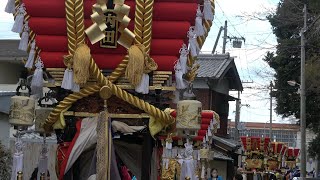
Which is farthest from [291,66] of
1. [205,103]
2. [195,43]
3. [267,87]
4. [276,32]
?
[195,43]

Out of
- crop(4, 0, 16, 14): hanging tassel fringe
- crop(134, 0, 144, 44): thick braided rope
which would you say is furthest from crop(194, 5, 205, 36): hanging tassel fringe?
crop(4, 0, 16, 14): hanging tassel fringe

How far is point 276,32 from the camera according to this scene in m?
32.3

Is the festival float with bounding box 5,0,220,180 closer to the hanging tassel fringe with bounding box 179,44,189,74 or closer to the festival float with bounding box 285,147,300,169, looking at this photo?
the hanging tassel fringe with bounding box 179,44,189,74

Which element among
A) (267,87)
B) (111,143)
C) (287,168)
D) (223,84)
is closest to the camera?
(111,143)

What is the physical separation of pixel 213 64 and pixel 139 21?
2542 cm

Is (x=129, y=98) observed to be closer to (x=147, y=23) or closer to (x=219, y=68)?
(x=147, y=23)

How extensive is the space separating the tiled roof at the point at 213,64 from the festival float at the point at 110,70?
22697 millimetres

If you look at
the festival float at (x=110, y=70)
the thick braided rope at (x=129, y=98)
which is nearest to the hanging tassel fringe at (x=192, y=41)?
the festival float at (x=110, y=70)

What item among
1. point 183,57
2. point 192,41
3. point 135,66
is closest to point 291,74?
point 192,41

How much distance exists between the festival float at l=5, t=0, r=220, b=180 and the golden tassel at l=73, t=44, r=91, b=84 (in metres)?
0.02

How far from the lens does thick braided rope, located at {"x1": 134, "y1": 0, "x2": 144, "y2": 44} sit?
1013 centimetres

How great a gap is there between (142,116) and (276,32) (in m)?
23.3

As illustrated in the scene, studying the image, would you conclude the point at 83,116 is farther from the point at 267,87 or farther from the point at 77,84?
the point at 267,87

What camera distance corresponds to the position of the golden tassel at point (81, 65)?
389 inches
